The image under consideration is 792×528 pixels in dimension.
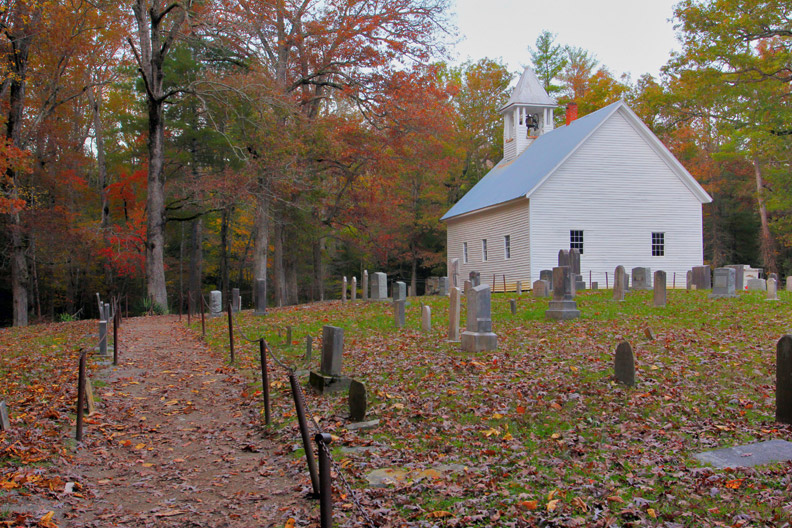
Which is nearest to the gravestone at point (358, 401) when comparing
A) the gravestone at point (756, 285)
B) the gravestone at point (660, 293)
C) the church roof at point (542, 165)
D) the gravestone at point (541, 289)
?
the gravestone at point (660, 293)

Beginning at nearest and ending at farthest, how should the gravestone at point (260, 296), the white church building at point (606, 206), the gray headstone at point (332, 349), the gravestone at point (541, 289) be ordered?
1. the gray headstone at point (332, 349)
2. the gravestone at point (260, 296)
3. the gravestone at point (541, 289)
4. the white church building at point (606, 206)

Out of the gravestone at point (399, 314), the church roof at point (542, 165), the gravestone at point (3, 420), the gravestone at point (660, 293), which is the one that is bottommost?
the gravestone at point (3, 420)

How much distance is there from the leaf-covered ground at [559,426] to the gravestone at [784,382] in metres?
0.18

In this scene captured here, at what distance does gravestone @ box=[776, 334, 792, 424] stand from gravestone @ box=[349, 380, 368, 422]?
182 inches

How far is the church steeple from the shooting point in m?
35.9

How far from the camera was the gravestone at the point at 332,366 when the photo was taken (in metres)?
8.99

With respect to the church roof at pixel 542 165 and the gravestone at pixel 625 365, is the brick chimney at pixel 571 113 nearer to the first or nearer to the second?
the church roof at pixel 542 165

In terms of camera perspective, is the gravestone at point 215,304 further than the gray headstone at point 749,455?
Yes

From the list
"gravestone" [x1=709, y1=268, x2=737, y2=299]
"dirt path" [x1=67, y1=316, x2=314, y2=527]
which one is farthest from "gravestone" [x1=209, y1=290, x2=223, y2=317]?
"gravestone" [x1=709, y1=268, x2=737, y2=299]

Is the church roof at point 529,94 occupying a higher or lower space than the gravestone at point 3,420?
higher

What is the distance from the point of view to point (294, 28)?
28.3 meters

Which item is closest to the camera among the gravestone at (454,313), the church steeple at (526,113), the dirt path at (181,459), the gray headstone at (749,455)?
the dirt path at (181,459)

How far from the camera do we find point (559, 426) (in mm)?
7035

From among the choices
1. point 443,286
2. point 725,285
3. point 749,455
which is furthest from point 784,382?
point 443,286
